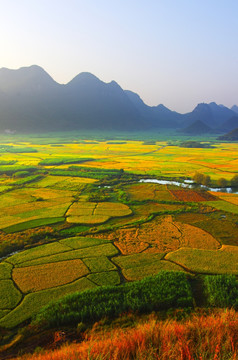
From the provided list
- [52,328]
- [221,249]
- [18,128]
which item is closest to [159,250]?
[221,249]

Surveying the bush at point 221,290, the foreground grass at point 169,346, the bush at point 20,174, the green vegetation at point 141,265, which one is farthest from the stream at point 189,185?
the foreground grass at point 169,346

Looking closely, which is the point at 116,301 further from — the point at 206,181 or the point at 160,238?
the point at 206,181

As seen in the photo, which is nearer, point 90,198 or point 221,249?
point 221,249

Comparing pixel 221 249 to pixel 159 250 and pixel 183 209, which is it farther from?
pixel 183 209

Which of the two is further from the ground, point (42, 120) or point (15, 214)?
point (42, 120)

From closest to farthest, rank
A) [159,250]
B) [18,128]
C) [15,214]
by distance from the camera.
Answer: [159,250], [15,214], [18,128]

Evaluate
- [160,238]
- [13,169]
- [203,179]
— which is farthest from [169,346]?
[13,169]

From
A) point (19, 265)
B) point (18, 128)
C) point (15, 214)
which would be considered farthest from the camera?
point (18, 128)
